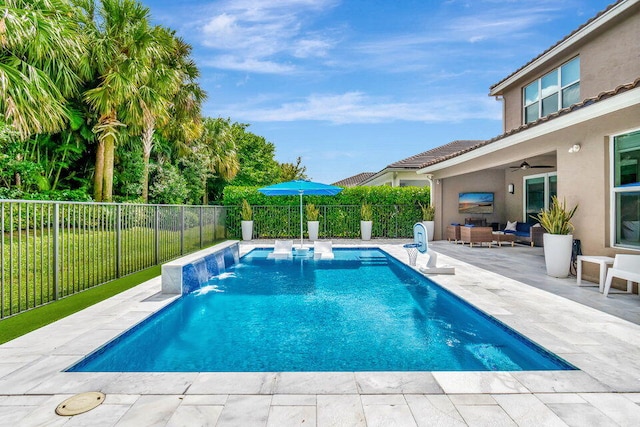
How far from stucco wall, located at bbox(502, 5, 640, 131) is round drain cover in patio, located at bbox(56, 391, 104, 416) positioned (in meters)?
12.9

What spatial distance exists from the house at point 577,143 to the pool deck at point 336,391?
137 inches

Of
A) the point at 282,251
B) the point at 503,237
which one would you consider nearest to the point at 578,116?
the point at 503,237

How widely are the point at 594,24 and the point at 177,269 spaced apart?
12.8m

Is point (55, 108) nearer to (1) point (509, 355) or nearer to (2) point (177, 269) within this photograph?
(2) point (177, 269)

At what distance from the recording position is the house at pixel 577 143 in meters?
6.49

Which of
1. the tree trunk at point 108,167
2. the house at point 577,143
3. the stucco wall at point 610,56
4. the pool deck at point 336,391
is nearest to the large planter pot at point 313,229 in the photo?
the house at point 577,143

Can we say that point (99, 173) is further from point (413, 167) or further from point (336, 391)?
point (413, 167)

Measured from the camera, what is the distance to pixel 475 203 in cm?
1623

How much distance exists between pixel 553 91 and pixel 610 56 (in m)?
2.24

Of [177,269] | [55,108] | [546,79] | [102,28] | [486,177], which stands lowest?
[177,269]

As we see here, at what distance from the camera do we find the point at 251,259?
39.0 ft

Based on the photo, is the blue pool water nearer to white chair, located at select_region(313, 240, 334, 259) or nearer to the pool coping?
the pool coping

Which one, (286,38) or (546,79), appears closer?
(546,79)

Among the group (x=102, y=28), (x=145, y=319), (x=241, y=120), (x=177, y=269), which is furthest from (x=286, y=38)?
(x=241, y=120)
